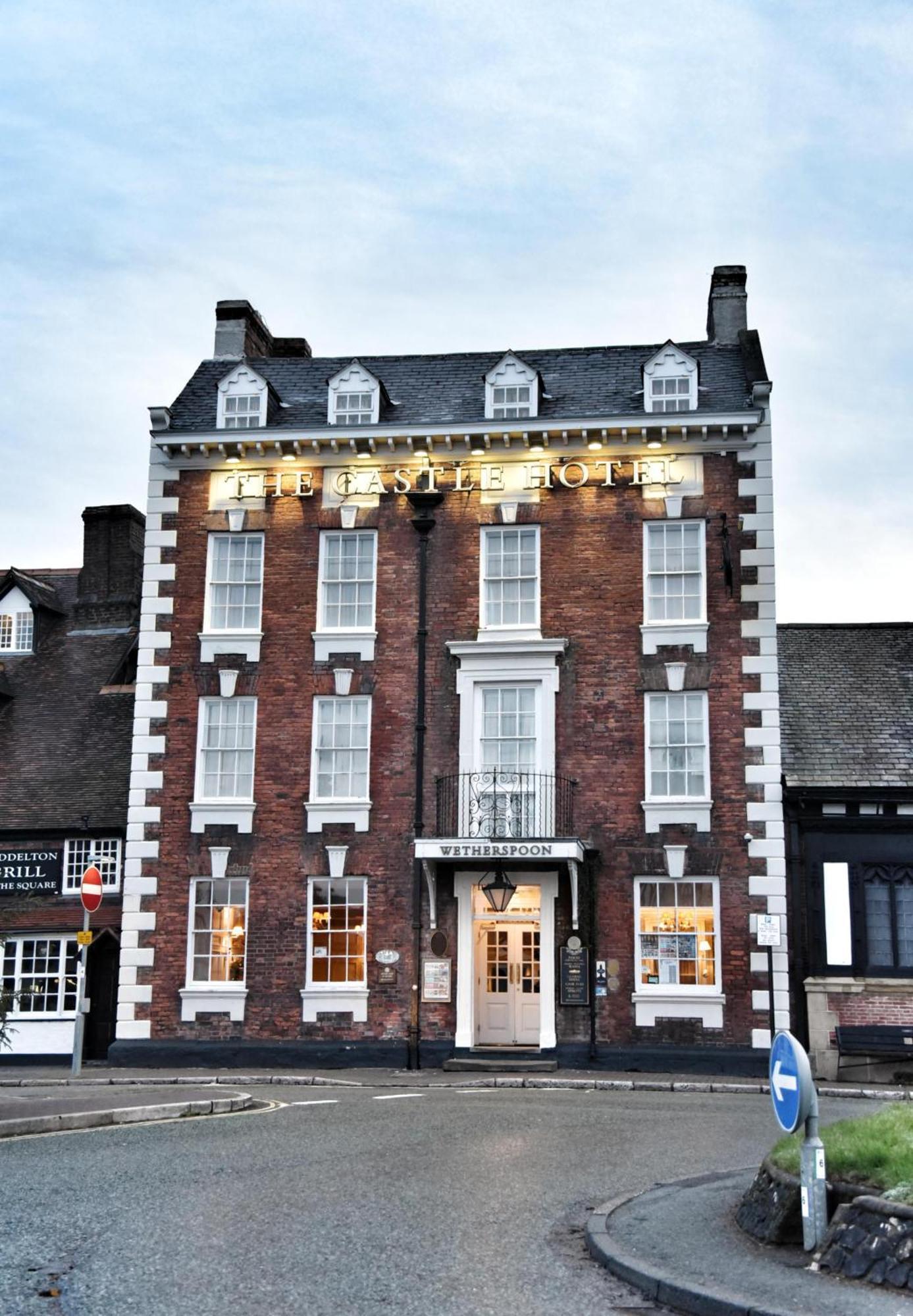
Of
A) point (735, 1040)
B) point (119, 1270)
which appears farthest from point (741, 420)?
point (119, 1270)

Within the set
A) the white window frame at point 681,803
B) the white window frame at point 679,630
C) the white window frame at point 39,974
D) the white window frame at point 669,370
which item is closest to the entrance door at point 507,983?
the white window frame at point 681,803

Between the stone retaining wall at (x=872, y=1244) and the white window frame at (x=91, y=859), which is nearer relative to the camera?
the stone retaining wall at (x=872, y=1244)

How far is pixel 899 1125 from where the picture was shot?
9.50 metres

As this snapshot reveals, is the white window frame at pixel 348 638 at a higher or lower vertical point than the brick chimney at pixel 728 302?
lower

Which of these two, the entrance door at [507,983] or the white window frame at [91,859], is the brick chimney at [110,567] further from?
the entrance door at [507,983]

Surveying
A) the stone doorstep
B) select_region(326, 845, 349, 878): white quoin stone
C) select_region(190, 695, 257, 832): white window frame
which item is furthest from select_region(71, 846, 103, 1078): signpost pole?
the stone doorstep

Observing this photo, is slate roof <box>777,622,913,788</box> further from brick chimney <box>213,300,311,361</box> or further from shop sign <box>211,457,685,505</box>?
brick chimney <box>213,300,311,361</box>

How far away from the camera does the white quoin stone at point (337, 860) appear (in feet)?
82.0

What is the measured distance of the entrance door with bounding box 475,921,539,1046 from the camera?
81.3 feet

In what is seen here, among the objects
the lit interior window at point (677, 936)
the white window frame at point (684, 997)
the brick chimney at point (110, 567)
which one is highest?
the brick chimney at point (110, 567)

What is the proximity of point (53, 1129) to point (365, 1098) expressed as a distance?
4.82 m

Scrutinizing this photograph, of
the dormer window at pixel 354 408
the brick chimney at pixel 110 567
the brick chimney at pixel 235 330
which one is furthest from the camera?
the brick chimney at pixel 110 567

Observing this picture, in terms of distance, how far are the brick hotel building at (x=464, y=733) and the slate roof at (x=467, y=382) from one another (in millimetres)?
125

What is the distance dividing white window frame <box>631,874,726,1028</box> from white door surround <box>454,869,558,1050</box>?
4.63ft
